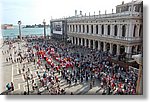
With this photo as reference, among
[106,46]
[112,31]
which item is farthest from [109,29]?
[106,46]

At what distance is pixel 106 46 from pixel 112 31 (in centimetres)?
173

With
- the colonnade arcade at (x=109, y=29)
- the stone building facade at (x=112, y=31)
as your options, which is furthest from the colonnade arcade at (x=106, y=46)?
the colonnade arcade at (x=109, y=29)

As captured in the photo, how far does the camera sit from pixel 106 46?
636 inches

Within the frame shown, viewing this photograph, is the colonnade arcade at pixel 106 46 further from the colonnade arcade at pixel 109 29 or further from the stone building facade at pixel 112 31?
the colonnade arcade at pixel 109 29

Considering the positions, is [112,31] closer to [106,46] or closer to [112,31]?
[112,31]

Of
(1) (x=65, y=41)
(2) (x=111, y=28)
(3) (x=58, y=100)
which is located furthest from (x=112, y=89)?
(1) (x=65, y=41)

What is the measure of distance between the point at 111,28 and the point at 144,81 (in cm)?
907

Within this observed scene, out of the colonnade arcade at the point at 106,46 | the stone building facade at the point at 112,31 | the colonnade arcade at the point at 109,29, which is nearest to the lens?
the stone building facade at the point at 112,31

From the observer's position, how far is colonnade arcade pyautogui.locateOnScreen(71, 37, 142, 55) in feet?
39.7

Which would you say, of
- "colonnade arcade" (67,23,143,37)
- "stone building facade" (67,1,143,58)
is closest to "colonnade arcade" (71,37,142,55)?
"stone building facade" (67,1,143,58)

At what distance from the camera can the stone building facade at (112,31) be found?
11.4 meters

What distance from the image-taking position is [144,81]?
20.6 ft

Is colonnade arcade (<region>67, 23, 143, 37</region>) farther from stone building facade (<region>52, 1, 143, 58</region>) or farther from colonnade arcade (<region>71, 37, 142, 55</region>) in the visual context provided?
colonnade arcade (<region>71, 37, 142, 55</region>)

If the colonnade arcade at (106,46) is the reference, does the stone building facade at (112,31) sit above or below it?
above
